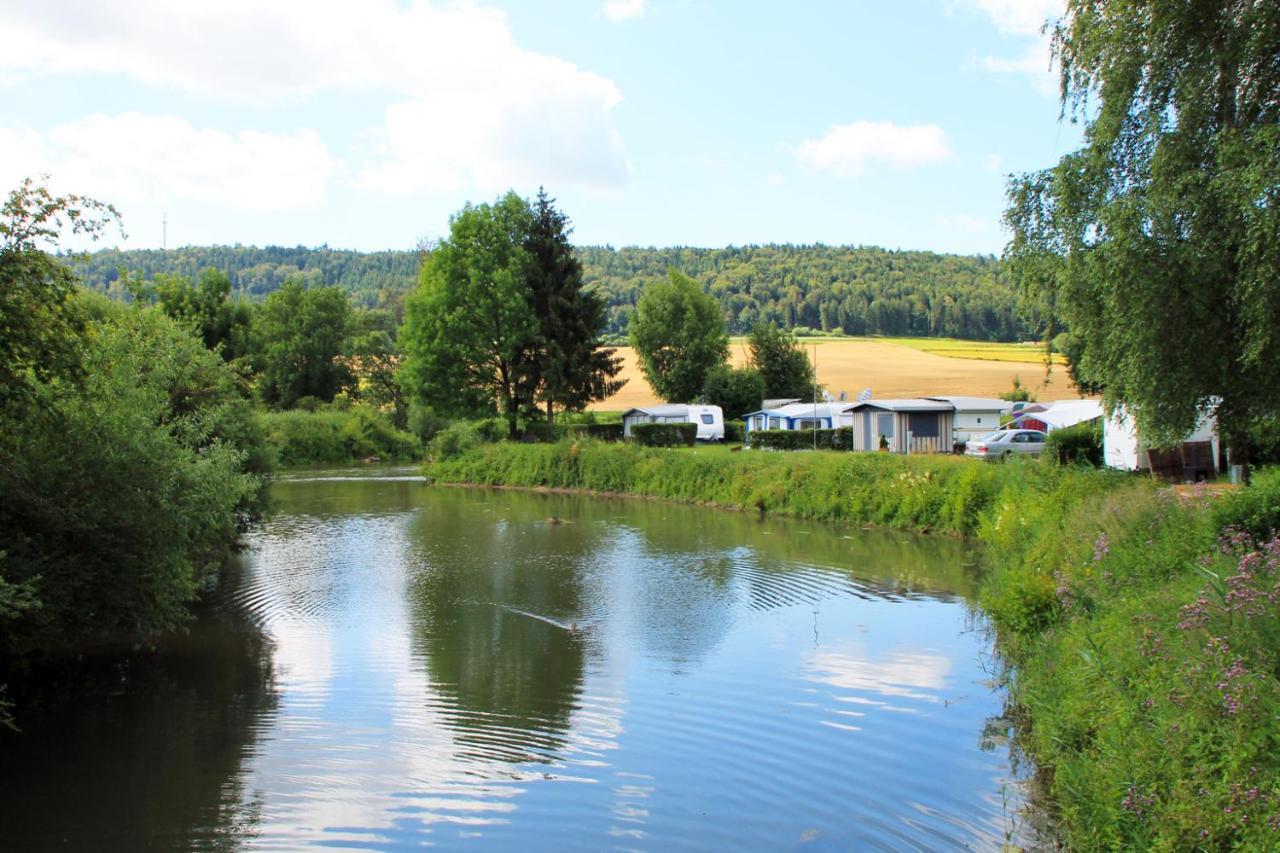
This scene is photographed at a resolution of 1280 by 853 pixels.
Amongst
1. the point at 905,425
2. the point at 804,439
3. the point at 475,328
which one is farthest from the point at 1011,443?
the point at 475,328

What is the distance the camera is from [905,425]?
4409cm

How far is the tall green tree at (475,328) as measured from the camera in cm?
4797

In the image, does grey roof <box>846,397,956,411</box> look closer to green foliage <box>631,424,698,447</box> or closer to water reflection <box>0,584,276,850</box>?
green foliage <box>631,424,698,447</box>

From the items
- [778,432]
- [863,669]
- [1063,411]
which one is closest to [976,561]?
[863,669]

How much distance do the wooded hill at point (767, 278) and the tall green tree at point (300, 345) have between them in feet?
70.3

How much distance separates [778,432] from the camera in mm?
45812

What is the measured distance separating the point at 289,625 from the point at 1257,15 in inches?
633

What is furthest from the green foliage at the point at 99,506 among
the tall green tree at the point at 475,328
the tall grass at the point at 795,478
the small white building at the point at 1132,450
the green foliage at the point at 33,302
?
the tall green tree at the point at 475,328

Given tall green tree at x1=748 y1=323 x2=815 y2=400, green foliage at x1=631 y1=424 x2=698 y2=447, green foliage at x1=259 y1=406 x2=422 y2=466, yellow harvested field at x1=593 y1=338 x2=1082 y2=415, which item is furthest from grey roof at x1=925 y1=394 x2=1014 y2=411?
green foliage at x1=259 y1=406 x2=422 y2=466

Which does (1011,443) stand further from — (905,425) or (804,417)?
(804,417)

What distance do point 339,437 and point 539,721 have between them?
2029 inches

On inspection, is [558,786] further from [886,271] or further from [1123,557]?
[886,271]

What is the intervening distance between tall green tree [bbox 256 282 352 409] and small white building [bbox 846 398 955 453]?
124 ft

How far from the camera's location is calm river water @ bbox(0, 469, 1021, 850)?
28.6 ft
